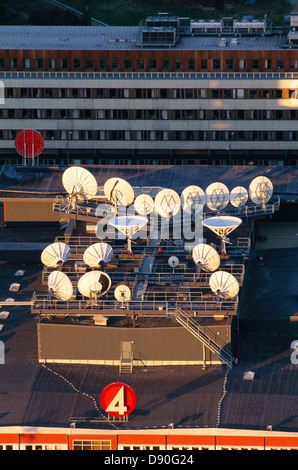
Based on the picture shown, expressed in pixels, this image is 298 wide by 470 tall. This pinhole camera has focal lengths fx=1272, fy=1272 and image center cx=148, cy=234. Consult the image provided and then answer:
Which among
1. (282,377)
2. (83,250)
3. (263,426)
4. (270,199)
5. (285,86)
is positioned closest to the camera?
(263,426)

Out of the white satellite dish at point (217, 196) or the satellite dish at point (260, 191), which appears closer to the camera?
the white satellite dish at point (217, 196)

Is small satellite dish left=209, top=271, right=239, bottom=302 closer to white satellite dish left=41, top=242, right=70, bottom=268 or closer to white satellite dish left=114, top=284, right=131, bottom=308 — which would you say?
white satellite dish left=114, top=284, right=131, bottom=308

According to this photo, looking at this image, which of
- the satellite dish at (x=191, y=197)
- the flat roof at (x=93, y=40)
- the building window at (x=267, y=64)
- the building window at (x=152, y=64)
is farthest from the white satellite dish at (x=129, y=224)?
the flat roof at (x=93, y=40)

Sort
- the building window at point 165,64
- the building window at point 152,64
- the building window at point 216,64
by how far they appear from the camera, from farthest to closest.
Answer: the building window at point 152,64, the building window at point 165,64, the building window at point 216,64

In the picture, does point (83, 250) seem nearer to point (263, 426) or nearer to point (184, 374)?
point (184, 374)

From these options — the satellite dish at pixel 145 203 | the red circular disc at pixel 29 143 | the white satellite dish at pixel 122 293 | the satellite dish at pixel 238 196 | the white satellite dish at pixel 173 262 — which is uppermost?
the red circular disc at pixel 29 143

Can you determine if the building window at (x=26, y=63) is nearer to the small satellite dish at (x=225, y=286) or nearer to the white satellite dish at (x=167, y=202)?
the white satellite dish at (x=167, y=202)

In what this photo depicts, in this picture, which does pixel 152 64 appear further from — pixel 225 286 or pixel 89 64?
pixel 225 286
